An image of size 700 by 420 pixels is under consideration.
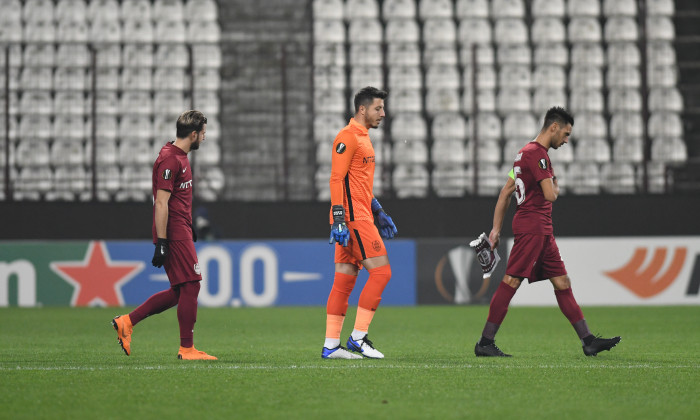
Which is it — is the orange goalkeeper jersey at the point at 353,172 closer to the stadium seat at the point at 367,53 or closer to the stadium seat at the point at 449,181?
the stadium seat at the point at 449,181

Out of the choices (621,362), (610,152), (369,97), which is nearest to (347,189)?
(369,97)

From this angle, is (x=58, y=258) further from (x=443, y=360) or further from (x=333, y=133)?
(x=443, y=360)

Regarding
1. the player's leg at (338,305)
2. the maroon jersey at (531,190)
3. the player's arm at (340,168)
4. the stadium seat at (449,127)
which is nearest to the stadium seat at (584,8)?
the stadium seat at (449,127)

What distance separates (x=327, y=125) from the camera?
685 inches

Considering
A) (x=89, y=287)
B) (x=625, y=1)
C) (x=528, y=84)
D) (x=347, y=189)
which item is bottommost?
(x=89, y=287)

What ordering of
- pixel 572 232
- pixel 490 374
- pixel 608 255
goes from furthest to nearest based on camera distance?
pixel 572 232
pixel 608 255
pixel 490 374

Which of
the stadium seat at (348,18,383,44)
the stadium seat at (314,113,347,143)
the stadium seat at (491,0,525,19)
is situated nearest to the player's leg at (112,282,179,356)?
the stadium seat at (314,113,347,143)

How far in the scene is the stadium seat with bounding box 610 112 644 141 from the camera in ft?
56.3

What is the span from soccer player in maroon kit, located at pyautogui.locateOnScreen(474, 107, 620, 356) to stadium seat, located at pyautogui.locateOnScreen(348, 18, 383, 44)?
11362mm

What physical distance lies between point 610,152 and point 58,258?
31.5 ft

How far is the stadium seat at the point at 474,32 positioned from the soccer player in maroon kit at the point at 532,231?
37.7 ft

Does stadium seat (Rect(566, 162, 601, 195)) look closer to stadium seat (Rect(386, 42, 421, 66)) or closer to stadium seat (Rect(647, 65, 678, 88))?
stadium seat (Rect(647, 65, 678, 88))

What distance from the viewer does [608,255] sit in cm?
1461

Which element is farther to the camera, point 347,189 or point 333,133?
point 333,133
